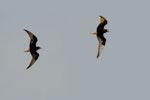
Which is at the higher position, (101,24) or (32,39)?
(101,24)

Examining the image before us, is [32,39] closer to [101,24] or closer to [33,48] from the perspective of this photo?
[33,48]

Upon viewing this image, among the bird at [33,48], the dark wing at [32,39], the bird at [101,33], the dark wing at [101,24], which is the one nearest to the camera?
the dark wing at [32,39]

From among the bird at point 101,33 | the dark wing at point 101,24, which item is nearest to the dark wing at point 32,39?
the bird at point 101,33

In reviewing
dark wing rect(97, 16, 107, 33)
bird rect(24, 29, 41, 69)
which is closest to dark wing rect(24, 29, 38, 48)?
bird rect(24, 29, 41, 69)

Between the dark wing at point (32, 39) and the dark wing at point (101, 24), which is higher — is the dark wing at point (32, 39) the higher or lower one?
the lower one

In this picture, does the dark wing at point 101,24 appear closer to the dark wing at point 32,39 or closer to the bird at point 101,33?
the bird at point 101,33

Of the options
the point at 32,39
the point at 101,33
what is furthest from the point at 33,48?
the point at 101,33

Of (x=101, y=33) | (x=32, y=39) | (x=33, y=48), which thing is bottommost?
(x=33, y=48)

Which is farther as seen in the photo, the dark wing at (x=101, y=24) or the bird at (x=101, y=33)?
the bird at (x=101, y=33)

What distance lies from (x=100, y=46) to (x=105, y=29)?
209 centimetres

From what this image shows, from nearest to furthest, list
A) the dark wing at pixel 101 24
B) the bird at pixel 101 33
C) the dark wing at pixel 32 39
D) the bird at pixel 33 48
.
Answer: the dark wing at pixel 32 39 → the dark wing at pixel 101 24 → the bird at pixel 33 48 → the bird at pixel 101 33

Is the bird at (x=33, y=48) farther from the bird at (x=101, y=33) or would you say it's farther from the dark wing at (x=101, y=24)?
the dark wing at (x=101, y=24)

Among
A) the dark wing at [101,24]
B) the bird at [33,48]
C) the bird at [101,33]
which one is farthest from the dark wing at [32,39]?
the dark wing at [101,24]

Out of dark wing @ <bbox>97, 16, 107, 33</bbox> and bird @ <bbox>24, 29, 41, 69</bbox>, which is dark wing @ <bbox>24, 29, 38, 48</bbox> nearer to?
bird @ <bbox>24, 29, 41, 69</bbox>
